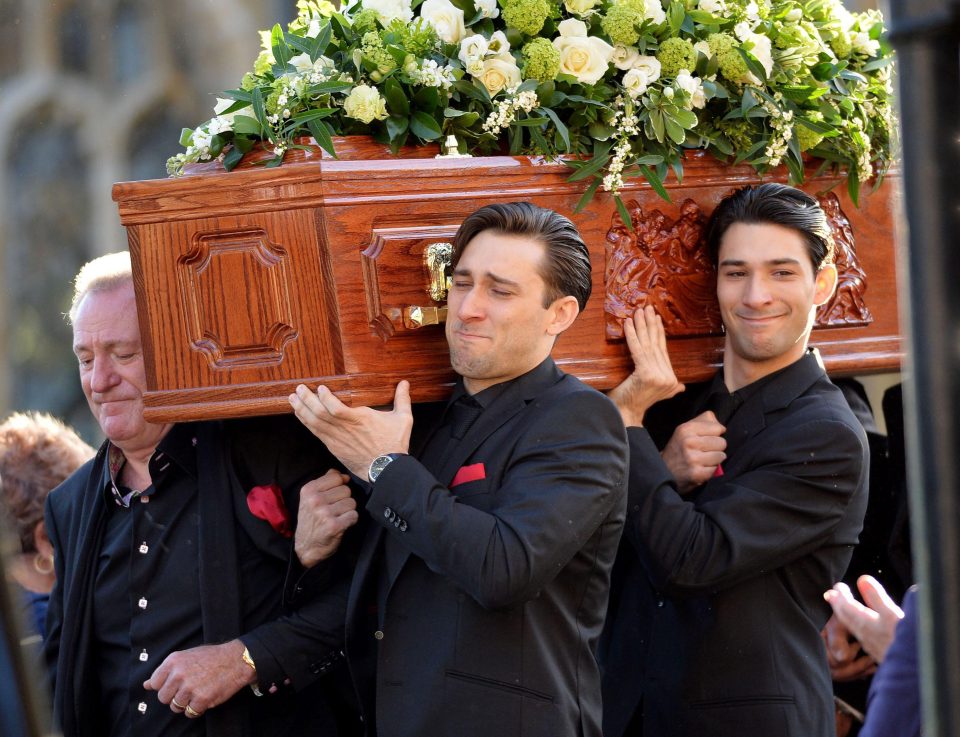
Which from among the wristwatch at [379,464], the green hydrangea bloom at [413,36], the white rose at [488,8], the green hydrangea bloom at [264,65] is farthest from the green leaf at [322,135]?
the wristwatch at [379,464]

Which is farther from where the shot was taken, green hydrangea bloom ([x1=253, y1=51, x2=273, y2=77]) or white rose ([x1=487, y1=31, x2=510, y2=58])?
green hydrangea bloom ([x1=253, y1=51, x2=273, y2=77])

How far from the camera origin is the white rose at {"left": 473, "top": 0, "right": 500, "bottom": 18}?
3252 mm

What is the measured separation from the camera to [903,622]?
1955 mm

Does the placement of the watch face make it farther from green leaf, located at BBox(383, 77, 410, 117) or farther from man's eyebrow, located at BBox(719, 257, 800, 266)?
man's eyebrow, located at BBox(719, 257, 800, 266)

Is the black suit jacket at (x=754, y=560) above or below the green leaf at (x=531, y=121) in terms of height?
below

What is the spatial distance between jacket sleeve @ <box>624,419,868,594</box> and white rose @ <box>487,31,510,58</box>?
1.01 metres

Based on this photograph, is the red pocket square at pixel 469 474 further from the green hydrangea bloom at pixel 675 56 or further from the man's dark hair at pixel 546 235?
the green hydrangea bloom at pixel 675 56

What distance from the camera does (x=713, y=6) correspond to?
3.48 metres

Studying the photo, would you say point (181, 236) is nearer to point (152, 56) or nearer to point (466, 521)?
point (466, 521)

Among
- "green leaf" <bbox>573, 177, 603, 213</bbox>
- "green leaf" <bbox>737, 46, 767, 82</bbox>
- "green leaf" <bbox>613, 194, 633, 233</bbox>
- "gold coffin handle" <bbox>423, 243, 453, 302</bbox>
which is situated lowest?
"gold coffin handle" <bbox>423, 243, 453, 302</bbox>

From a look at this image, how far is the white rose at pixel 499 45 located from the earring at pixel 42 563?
7.43 feet

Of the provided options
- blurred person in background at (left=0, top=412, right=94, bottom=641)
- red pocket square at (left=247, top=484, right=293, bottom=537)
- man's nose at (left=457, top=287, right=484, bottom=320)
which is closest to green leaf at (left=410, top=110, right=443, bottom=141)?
man's nose at (left=457, top=287, right=484, bottom=320)

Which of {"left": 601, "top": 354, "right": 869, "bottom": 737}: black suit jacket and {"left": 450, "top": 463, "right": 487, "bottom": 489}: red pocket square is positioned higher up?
{"left": 450, "top": 463, "right": 487, "bottom": 489}: red pocket square

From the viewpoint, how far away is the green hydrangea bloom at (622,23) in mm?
3264
